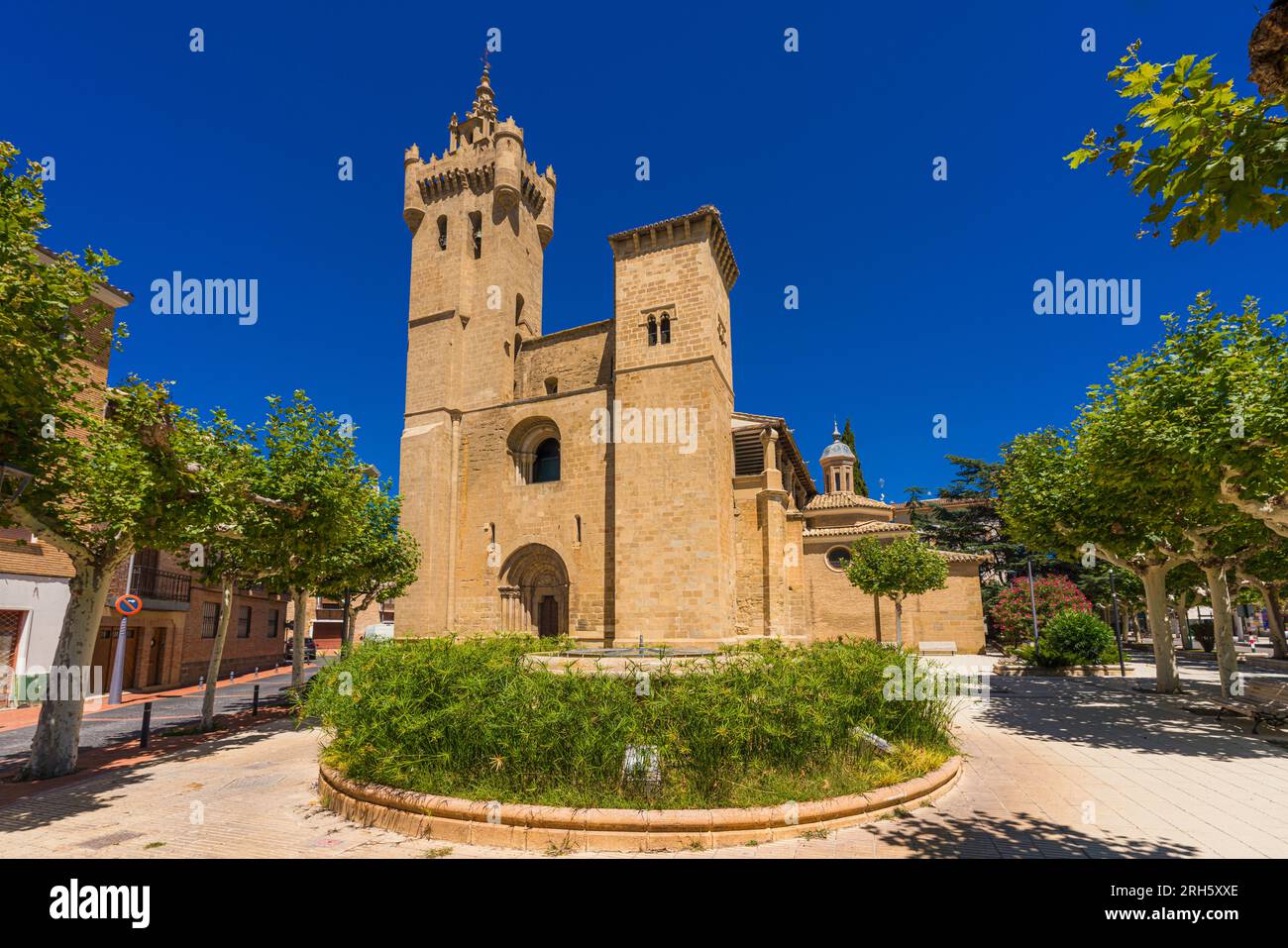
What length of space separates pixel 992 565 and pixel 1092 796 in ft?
120

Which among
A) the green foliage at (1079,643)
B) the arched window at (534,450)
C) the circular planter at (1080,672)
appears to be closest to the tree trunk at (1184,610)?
the green foliage at (1079,643)

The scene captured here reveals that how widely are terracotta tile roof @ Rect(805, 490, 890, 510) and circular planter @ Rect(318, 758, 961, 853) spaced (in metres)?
33.0

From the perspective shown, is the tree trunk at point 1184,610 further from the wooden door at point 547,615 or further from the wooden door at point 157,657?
the wooden door at point 157,657

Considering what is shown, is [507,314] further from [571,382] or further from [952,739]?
[952,739]

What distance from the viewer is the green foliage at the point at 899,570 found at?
2427cm

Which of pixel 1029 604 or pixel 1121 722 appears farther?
pixel 1029 604

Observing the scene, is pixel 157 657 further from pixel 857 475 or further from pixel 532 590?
pixel 857 475

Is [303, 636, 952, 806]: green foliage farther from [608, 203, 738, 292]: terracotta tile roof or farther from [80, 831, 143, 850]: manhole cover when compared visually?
[608, 203, 738, 292]: terracotta tile roof

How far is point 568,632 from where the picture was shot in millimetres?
21750

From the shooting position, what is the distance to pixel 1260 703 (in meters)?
13.2

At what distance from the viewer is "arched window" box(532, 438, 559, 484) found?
24.3 meters

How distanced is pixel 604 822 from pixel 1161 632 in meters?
17.9

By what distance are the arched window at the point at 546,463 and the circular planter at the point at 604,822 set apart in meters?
18.3

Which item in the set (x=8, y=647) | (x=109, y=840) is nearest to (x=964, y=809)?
(x=109, y=840)
